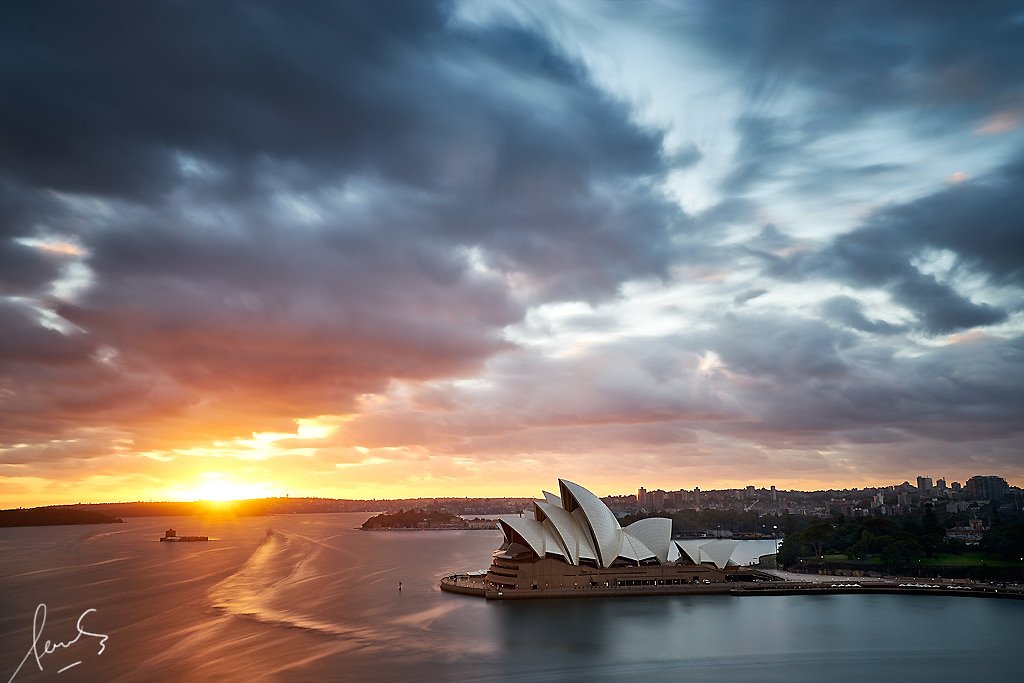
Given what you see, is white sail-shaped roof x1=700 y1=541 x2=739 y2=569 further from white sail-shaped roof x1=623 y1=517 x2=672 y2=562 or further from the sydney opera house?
white sail-shaped roof x1=623 y1=517 x2=672 y2=562

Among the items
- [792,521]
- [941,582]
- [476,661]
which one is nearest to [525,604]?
[476,661]

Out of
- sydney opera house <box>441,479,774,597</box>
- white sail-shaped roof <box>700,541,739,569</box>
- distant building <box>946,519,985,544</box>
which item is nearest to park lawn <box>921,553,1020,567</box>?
white sail-shaped roof <box>700,541,739,569</box>

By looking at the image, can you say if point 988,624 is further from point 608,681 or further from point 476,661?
point 476,661
